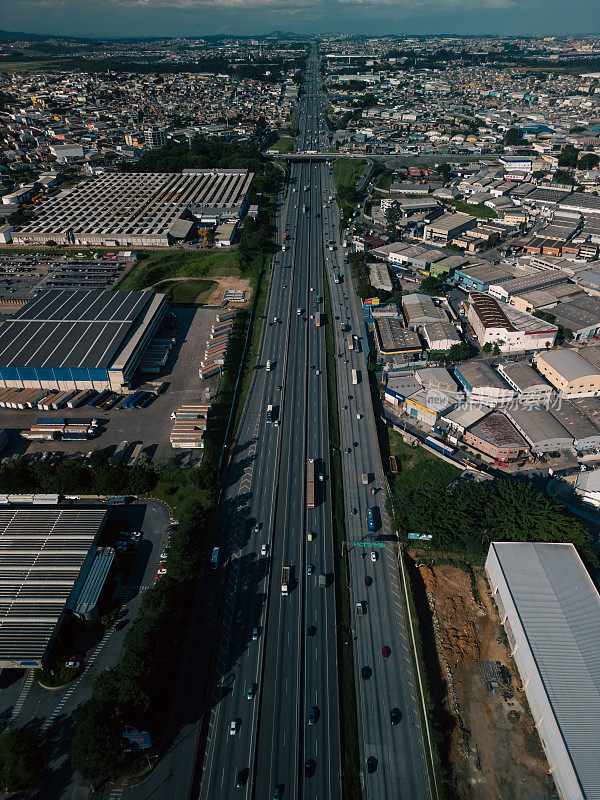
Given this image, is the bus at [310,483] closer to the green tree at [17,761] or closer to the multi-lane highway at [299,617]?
the multi-lane highway at [299,617]

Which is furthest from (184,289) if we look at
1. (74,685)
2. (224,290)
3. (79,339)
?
(74,685)

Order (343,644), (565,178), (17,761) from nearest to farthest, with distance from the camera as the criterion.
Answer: (17,761) < (343,644) < (565,178)

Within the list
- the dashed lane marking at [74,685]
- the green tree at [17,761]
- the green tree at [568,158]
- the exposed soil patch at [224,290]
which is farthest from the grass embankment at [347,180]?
the green tree at [17,761]

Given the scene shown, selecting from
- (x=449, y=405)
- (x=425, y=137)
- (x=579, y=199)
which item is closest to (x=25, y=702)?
(x=449, y=405)

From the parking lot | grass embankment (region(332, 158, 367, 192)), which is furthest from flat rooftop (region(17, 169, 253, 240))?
the parking lot

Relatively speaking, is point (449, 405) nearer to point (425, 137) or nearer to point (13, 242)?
point (13, 242)

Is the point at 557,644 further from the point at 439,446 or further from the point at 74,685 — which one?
the point at 74,685

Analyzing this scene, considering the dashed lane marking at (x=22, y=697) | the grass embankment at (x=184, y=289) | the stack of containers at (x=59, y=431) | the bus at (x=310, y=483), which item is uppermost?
the grass embankment at (x=184, y=289)
